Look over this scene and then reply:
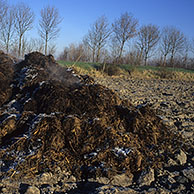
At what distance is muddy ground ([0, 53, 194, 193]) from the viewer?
7.73 ft

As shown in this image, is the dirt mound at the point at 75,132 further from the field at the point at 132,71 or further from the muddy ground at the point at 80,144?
the field at the point at 132,71

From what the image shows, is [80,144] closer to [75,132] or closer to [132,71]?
[75,132]

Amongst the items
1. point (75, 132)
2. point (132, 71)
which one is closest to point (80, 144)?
point (75, 132)

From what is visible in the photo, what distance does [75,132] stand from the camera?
2.75m

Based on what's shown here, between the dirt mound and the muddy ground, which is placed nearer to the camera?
the muddy ground

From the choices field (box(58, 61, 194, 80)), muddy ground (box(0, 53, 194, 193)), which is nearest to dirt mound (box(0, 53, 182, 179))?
muddy ground (box(0, 53, 194, 193))

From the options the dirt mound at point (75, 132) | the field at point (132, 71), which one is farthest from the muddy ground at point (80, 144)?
the field at point (132, 71)

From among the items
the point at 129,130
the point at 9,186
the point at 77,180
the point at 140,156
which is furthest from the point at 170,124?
the point at 9,186

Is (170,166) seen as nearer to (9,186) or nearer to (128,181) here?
(128,181)

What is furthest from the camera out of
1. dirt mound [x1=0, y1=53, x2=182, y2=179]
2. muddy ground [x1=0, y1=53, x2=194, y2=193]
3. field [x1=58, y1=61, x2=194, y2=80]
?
field [x1=58, y1=61, x2=194, y2=80]

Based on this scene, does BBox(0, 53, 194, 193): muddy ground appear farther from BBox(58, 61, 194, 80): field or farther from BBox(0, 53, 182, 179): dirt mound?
BBox(58, 61, 194, 80): field

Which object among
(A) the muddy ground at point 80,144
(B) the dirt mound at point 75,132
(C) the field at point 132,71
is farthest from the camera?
(C) the field at point 132,71

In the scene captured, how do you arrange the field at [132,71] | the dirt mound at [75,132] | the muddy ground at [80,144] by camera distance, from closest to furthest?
the muddy ground at [80,144] → the dirt mound at [75,132] → the field at [132,71]

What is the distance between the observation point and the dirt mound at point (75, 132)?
98.9 inches
